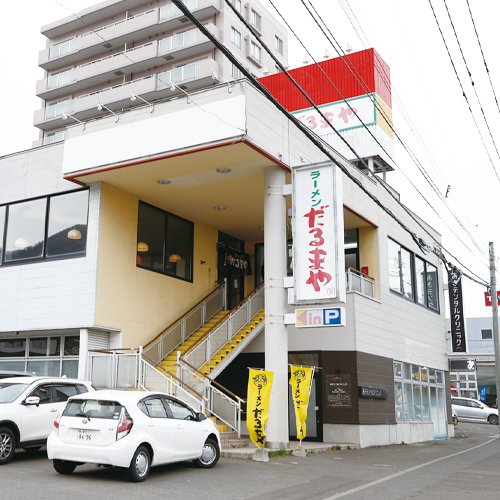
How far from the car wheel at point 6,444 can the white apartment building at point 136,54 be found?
39996 mm

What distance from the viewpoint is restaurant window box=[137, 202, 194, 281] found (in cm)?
2061

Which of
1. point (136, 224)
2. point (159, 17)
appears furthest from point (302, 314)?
point (159, 17)

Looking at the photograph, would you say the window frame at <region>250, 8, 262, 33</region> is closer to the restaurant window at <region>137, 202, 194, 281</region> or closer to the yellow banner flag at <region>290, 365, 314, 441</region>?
the restaurant window at <region>137, 202, 194, 281</region>

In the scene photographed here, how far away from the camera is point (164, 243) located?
21.5 meters

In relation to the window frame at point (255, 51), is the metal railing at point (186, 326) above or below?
below

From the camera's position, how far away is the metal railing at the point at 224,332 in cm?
1900

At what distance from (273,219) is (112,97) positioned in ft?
131

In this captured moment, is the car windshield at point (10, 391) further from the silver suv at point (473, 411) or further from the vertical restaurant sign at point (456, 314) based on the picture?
the silver suv at point (473, 411)

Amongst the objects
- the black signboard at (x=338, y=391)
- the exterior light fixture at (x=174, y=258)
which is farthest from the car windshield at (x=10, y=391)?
the black signboard at (x=338, y=391)

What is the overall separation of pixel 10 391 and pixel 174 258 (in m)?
9.79

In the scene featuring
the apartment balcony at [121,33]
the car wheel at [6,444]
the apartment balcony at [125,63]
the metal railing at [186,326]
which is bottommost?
the car wheel at [6,444]

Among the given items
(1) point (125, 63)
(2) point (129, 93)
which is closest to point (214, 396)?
(2) point (129, 93)

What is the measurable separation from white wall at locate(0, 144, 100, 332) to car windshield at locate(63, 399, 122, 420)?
23.2 feet

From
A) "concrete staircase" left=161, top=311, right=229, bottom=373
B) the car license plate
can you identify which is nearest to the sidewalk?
"concrete staircase" left=161, top=311, right=229, bottom=373
